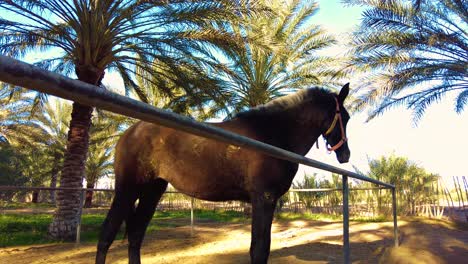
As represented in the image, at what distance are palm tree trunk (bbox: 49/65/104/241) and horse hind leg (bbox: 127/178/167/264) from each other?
183 inches

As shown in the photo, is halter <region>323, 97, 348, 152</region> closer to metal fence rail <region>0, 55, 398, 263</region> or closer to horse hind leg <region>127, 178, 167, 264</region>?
horse hind leg <region>127, 178, 167, 264</region>

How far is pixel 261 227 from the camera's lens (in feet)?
8.04

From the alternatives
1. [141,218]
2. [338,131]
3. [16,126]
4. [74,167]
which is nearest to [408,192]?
[338,131]

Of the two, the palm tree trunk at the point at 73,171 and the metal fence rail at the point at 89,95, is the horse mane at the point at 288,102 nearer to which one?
the metal fence rail at the point at 89,95

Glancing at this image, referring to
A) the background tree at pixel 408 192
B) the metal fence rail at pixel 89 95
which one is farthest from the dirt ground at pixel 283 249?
the metal fence rail at pixel 89 95

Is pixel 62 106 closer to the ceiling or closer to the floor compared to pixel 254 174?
closer to the ceiling

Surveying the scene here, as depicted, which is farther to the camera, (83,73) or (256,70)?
(256,70)

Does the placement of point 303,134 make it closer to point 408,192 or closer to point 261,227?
point 261,227

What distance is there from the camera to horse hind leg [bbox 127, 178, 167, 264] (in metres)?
3.38

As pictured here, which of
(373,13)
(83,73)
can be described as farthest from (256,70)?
(83,73)

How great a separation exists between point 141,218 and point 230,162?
1294 mm

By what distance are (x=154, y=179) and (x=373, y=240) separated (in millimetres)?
5499

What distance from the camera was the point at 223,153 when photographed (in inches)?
109

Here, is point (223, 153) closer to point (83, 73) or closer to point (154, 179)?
point (154, 179)
